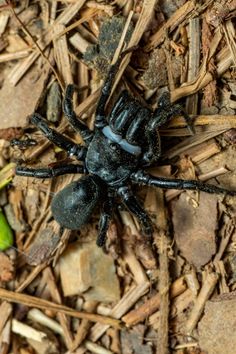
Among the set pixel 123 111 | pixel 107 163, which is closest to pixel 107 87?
pixel 123 111

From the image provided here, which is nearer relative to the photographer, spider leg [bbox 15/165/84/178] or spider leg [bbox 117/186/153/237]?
spider leg [bbox 117/186/153/237]

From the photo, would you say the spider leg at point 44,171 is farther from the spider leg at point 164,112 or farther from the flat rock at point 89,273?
the spider leg at point 164,112

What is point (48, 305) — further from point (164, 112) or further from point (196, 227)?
point (164, 112)

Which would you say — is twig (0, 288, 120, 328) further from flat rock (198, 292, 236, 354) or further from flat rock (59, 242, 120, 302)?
flat rock (198, 292, 236, 354)

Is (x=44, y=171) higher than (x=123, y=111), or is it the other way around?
(x=123, y=111)

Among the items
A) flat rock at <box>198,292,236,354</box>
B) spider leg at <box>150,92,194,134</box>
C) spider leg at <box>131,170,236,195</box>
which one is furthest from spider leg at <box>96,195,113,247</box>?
flat rock at <box>198,292,236,354</box>

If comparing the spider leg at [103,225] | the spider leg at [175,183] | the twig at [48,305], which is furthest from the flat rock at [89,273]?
the spider leg at [175,183]
